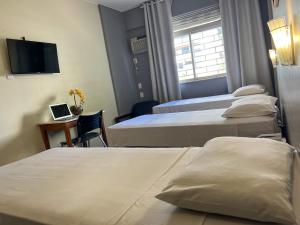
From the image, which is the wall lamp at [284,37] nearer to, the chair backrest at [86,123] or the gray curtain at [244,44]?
the chair backrest at [86,123]

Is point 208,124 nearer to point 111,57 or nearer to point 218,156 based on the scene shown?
point 218,156

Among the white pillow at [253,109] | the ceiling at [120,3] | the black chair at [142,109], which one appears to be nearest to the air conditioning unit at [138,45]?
the ceiling at [120,3]

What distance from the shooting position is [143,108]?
4.87 metres

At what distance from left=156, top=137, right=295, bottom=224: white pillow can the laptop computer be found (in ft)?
8.57

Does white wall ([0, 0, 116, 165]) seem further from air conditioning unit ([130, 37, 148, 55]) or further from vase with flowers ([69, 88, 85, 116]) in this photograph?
air conditioning unit ([130, 37, 148, 55])

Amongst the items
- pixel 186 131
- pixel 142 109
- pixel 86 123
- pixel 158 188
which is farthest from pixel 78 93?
pixel 158 188

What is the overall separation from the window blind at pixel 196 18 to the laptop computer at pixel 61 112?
8.84 feet

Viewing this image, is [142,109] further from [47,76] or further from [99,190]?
[99,190]

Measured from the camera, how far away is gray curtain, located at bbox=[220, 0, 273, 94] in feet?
13.1

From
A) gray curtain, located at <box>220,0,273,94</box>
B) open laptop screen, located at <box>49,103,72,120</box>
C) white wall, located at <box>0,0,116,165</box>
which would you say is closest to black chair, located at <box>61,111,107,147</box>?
open laptop screen, located at <box>49,103,72,120</box>

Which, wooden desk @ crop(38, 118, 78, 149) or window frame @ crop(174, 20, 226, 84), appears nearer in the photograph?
wooden desk @ crop(38, 118, 78, 149)

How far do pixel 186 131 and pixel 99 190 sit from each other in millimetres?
1407

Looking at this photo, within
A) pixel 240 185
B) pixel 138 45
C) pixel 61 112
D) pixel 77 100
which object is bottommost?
pixel 240 185

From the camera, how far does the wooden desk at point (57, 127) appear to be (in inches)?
118
